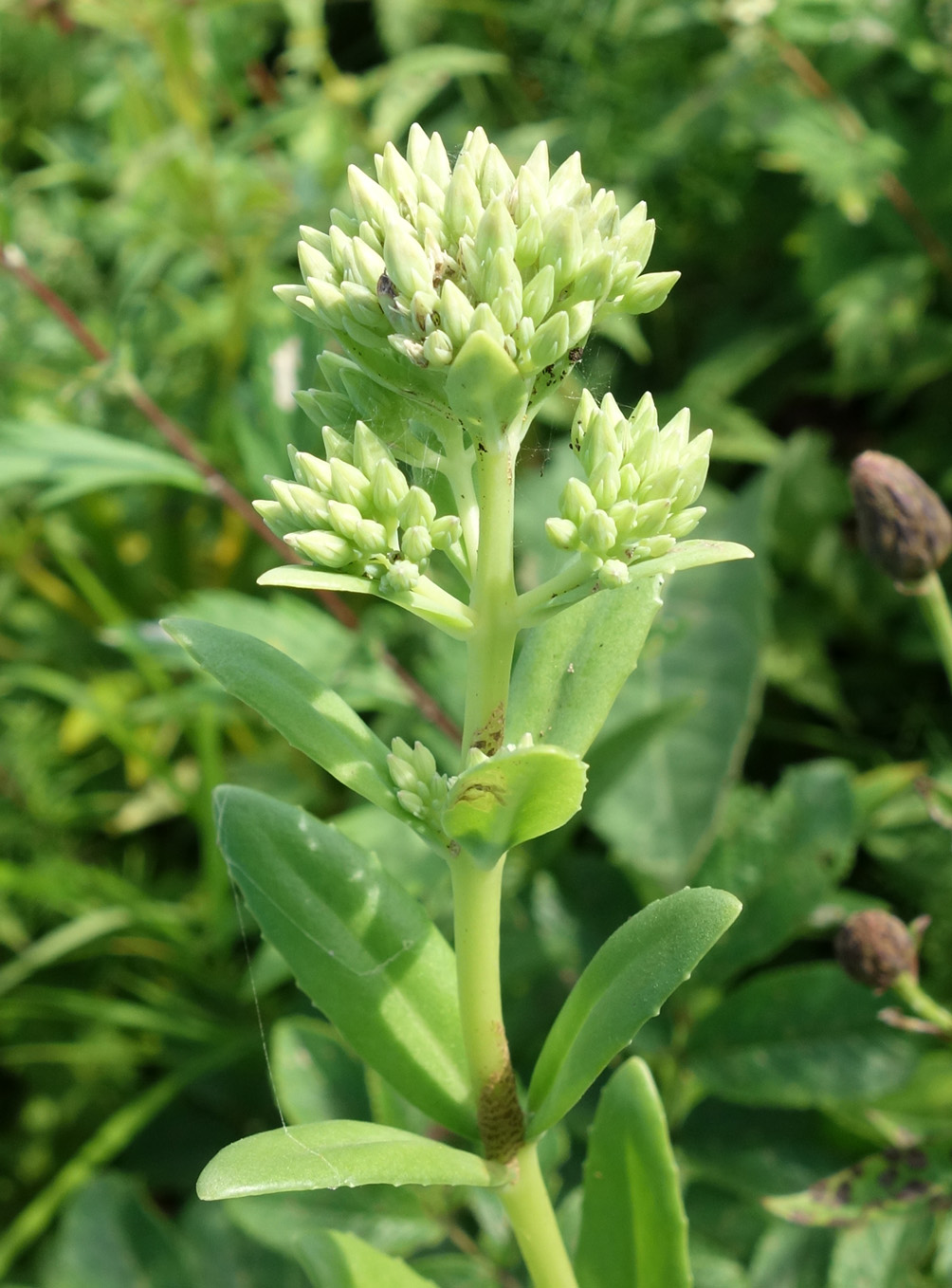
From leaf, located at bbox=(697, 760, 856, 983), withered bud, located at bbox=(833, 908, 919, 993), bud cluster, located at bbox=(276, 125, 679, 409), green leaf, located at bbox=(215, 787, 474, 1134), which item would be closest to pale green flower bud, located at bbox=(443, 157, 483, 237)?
bud cluster, located at bbox=(276, 125, 679, 409)

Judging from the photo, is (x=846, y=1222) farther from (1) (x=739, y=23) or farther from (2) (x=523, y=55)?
(2) (x=523, y=55)

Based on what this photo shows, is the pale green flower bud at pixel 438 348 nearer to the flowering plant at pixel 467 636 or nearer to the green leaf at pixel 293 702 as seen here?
the flowering plant at pixel 467 636

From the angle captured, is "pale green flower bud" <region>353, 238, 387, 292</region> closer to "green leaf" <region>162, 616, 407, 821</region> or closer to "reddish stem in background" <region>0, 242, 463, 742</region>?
"green leaf" <region>162, 616, 407, 821</region>

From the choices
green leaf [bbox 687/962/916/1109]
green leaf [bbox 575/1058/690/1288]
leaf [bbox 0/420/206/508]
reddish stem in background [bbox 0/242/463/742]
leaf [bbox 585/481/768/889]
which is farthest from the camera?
leaf [bbox 585/481/768/889]

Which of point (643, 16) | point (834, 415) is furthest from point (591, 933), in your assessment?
point (643, 16)

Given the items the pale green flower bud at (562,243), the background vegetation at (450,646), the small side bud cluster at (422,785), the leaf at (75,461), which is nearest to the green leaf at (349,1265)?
the background vegetation at (450,646)

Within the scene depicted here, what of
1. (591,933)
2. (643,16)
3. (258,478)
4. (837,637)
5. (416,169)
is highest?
(416,169)
